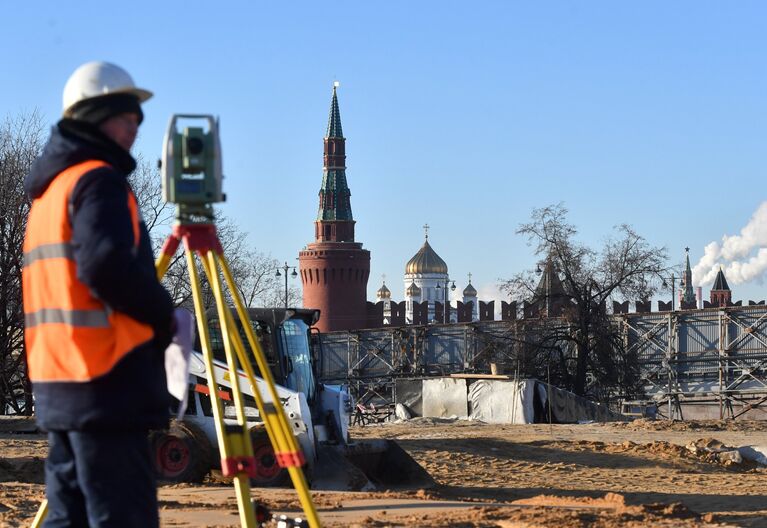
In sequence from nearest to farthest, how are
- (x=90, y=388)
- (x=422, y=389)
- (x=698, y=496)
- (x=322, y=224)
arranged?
1. (x=90, y=388)
2. (x=698, y=496)
3. (x=422, y=389)
4. (x=322, y=224)

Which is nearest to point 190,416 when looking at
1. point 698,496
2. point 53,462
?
point 698,496

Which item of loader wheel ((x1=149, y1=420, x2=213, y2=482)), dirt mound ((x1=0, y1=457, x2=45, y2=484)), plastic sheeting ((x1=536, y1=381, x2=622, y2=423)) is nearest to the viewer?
loader wheel ((x1=149, y1=420, x2=213, y2=482))

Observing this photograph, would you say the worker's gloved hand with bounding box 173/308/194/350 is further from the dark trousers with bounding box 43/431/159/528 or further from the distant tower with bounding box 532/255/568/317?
the distant tower with bounding box 532/255/568/317

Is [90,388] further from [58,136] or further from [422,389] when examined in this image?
[422,389]

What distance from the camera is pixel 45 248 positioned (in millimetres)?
4188

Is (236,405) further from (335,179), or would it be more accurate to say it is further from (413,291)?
(413,291)

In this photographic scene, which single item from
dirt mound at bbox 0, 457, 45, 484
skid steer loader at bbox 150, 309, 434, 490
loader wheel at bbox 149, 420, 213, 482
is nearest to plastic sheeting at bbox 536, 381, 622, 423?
skid steer loader at bbox 150, 309, 434, 490

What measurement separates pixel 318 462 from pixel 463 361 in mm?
43053

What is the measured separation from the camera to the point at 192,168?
466 cm

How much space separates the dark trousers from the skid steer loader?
424 inches

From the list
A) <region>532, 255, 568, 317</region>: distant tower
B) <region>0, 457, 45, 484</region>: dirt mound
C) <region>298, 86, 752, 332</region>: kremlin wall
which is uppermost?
<region>298, 86, 752, 332</region>: kremlin wall

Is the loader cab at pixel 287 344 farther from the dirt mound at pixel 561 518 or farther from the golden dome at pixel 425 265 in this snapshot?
the golden dome at pixel 425 265

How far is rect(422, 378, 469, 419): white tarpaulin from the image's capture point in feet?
127

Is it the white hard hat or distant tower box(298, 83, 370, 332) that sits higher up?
distant tower box(298, 83, 370, 332)
